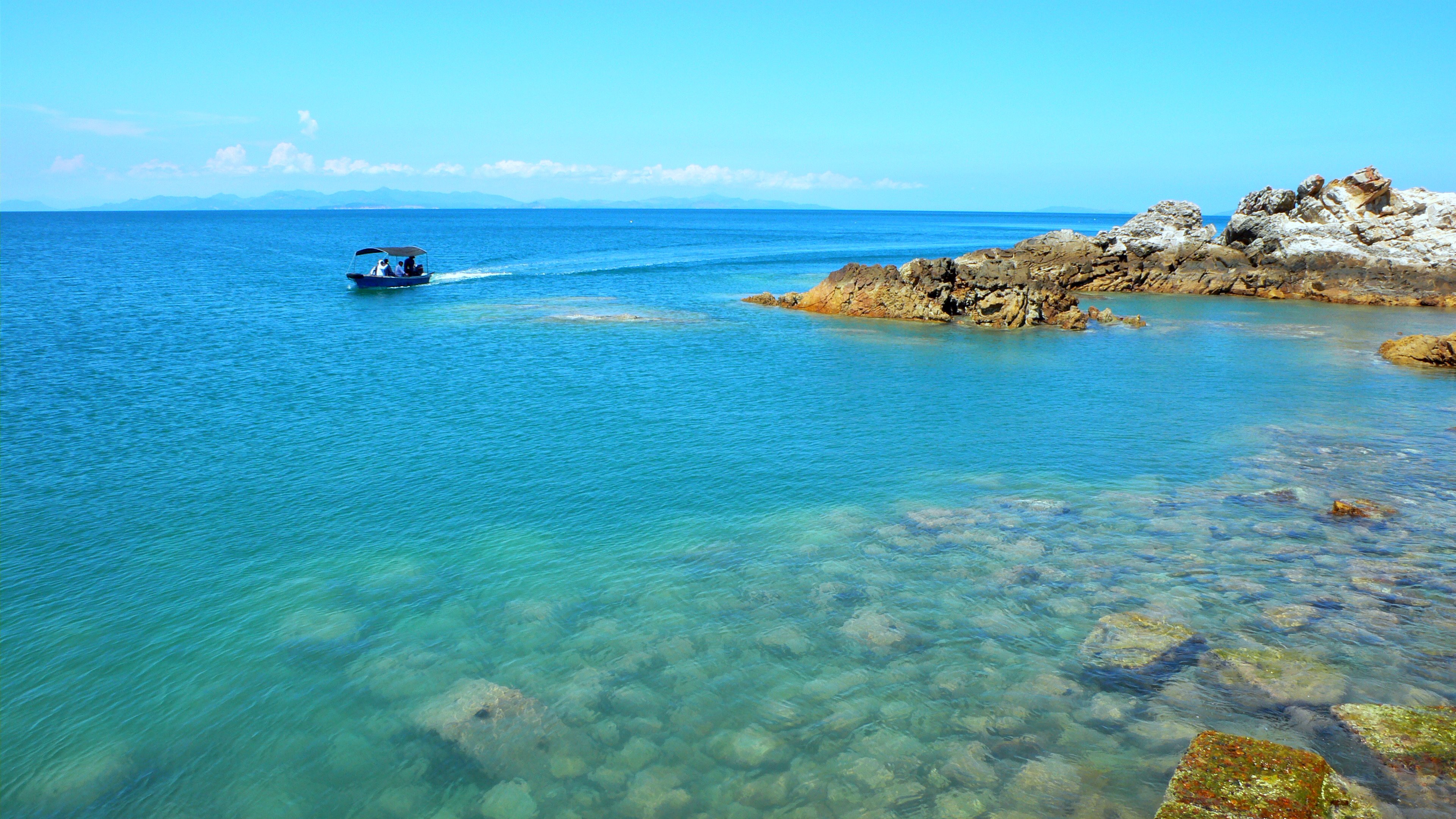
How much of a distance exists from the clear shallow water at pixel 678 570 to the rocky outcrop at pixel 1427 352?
180 centimetres

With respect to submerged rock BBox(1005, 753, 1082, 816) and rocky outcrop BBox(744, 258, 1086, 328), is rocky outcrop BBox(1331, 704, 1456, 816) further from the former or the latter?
rocky outcrop BBox(744, 258, 1086, 328)

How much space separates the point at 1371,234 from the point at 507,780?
6404 centimetres

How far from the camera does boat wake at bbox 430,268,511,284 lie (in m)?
65.5

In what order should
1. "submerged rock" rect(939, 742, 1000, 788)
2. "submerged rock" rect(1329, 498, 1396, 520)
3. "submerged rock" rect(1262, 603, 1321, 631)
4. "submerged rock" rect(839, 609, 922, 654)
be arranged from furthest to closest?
"submerged rock" rect(1329, 498, 1396, 520) < "submerged rock" rect(1262, 603, 1321, 631) < "submerged rock" rect(839, 609, 922, 654) < "submerged rock" rect(939, 742, 1000, 788)

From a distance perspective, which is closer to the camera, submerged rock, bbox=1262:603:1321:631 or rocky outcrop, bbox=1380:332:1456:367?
submerged rock, bbox=1262:603:1321:631

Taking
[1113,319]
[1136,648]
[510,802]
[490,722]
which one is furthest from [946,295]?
[510,802]

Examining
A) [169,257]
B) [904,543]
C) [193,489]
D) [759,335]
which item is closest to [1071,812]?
[904,543]

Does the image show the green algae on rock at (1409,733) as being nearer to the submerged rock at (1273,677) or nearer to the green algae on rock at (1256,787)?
the submerged rock at (1273,677)

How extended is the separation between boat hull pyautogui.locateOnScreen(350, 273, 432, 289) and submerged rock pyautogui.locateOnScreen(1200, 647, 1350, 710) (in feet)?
180

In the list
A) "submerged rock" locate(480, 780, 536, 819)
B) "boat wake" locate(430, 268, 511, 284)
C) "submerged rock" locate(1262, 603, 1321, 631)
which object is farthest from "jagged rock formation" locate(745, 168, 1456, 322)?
"submerged rock" locate(480, 780, 536, 819)

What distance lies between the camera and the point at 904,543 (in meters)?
15.7

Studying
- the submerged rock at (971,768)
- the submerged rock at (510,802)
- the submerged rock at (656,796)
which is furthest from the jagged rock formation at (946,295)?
the submerged rock at (510,802)

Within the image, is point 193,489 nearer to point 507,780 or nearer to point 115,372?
point 507,780

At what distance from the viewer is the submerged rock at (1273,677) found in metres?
10.4
